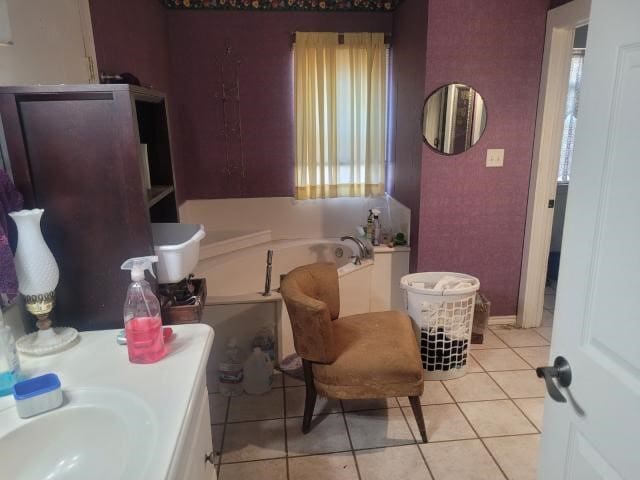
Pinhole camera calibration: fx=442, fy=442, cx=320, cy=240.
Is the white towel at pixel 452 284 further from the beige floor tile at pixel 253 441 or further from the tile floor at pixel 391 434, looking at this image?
the beige floor tile at pixel 253 441

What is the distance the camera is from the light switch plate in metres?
2.86

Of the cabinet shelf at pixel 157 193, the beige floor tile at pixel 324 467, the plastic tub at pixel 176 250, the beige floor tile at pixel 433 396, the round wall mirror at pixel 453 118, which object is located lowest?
the beige floor tile at pixel 324 467

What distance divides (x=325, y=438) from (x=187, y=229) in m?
1.21

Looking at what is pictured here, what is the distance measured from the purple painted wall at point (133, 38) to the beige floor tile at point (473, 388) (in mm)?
2483

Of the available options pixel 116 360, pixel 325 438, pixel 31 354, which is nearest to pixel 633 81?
pixel 116 360

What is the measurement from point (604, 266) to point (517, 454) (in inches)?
58.5

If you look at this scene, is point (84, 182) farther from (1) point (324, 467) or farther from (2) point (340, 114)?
(2) point (340, 114)

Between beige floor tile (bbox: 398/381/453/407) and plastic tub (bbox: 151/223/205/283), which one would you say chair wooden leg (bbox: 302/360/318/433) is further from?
plastic tub (bbox: 151/223/205/283)

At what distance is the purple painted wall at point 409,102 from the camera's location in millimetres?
2863

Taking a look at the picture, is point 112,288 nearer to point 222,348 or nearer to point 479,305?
point 222,348

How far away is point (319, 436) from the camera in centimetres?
211

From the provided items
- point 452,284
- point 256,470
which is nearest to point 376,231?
point 452,284

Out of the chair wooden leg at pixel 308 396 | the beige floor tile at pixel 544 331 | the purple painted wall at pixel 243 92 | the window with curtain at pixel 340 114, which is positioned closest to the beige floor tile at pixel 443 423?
the chair wooden leg at pixel 308 396

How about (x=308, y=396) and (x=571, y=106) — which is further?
(x=571, y=106)
